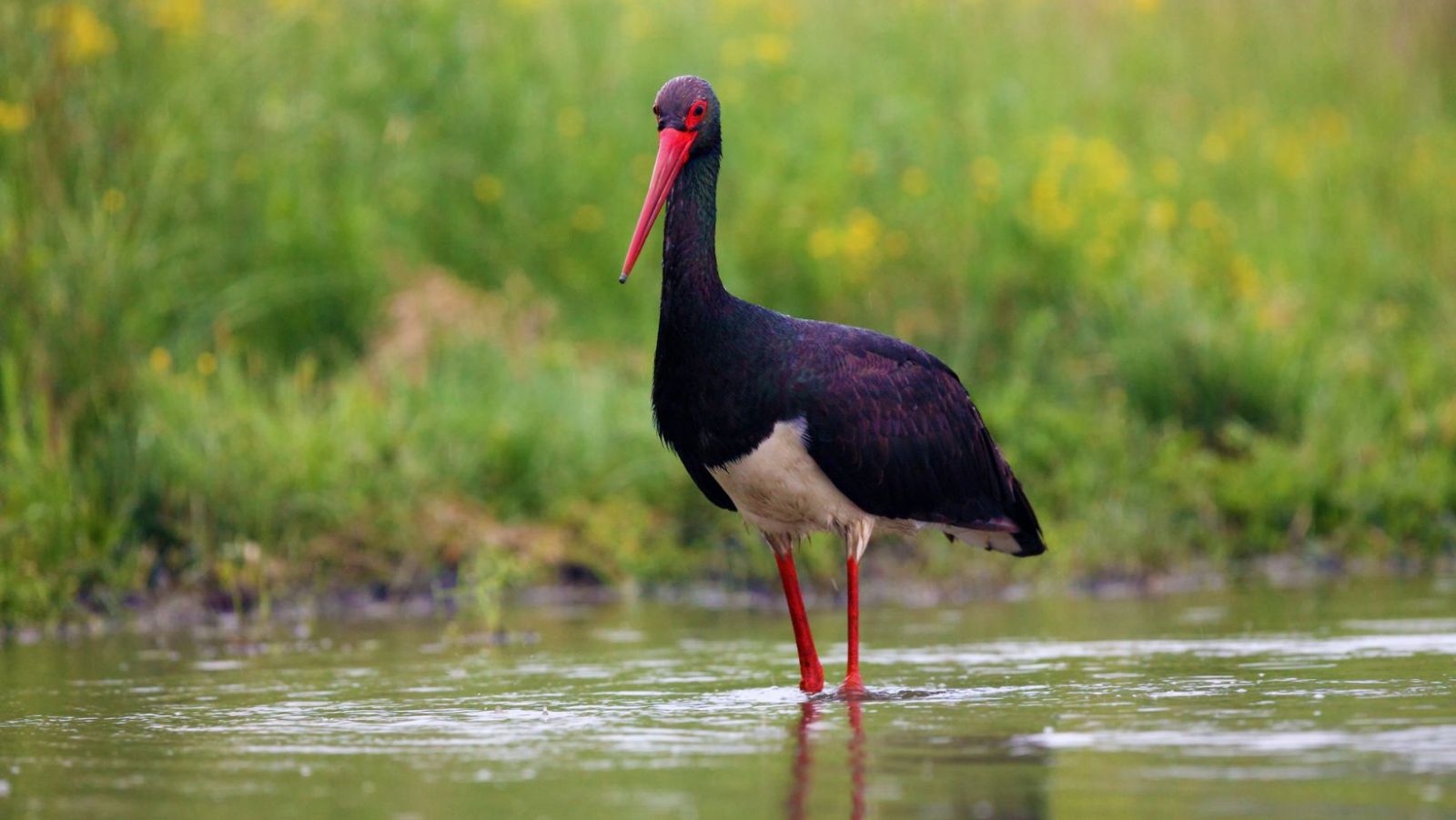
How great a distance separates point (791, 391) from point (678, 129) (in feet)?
3.21

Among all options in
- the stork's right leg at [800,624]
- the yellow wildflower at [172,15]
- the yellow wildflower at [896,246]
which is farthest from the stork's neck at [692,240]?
the yellow wildflower at [896,246]

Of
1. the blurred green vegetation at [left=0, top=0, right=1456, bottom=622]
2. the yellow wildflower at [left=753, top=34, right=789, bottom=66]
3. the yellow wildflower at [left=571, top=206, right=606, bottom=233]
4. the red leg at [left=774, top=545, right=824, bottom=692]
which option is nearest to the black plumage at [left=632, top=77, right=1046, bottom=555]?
the red leg at [left=774, top=545, right=824, bottom=692]

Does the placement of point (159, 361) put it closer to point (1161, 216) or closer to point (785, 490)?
point (785, 490)

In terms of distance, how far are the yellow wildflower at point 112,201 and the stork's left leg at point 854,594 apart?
14.6 ft

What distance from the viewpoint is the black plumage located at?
664 cm

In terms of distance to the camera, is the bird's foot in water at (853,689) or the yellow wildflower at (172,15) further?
the yellow wildflower at (172,15)

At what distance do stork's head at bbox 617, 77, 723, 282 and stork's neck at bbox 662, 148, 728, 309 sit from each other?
4cm

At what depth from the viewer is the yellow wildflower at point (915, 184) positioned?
13.0 meters

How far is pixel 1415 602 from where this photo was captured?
8445 mm

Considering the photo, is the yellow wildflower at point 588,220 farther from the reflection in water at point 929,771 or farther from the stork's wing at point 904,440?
the reflection in water at point 929,771

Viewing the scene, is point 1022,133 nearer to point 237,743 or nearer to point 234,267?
point 234,267

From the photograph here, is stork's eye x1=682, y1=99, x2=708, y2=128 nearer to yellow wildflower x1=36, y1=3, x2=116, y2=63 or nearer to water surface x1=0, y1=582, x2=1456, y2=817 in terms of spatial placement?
water surface x1=0, y1=582, x2=1456, y2=817

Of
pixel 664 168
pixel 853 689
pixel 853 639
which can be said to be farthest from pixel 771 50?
pixel 853 689

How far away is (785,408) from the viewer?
262 inches
